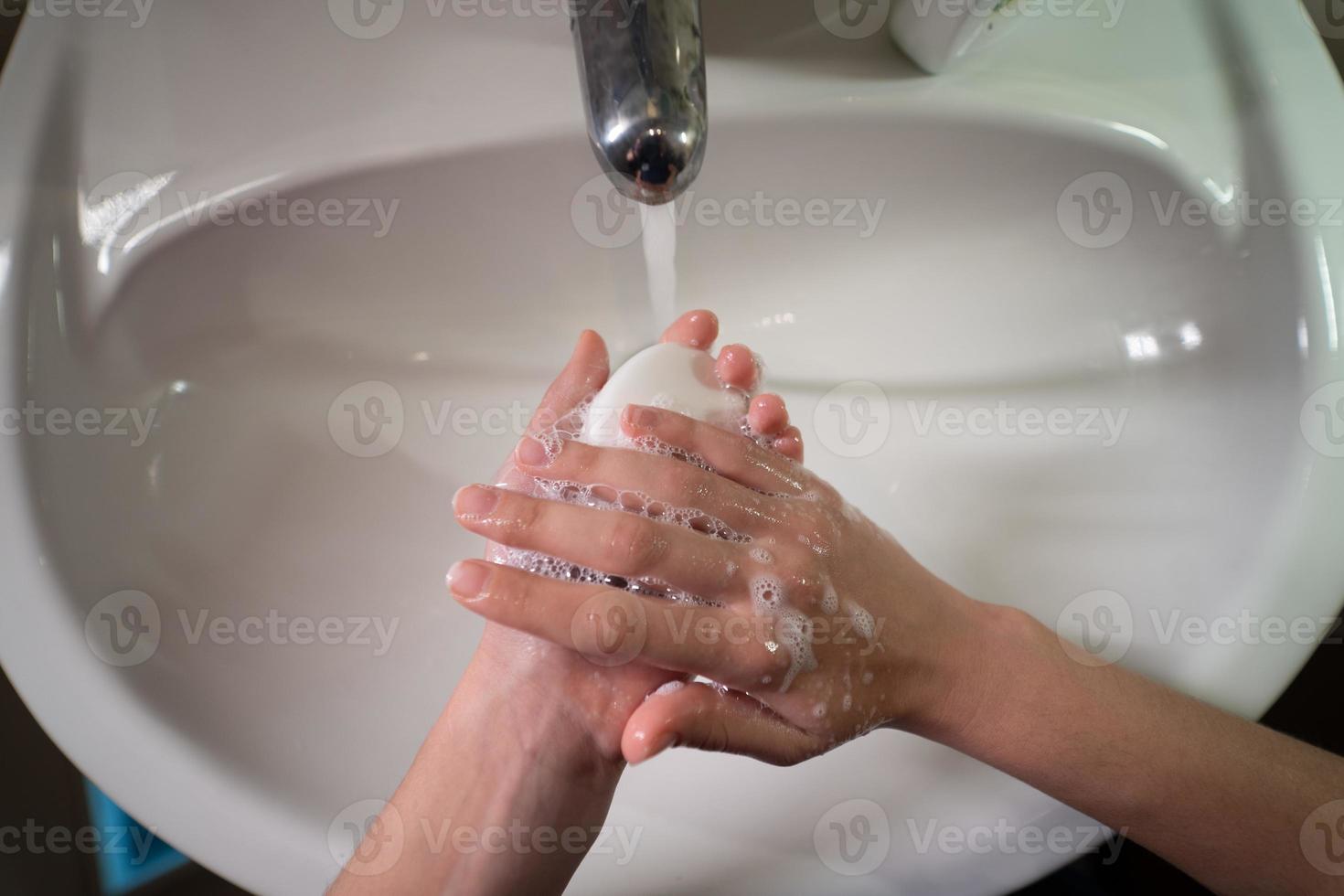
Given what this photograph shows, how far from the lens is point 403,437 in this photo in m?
0.60

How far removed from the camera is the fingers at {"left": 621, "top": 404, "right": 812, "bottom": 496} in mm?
460

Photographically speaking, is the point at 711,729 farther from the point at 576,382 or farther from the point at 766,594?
the point at 576,382

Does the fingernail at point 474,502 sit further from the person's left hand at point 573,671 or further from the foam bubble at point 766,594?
the foam bubble at point 766,594

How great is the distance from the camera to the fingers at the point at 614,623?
403mm

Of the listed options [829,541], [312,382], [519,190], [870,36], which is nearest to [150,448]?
[312,382]

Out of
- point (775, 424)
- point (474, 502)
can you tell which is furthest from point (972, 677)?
point (474, 502)

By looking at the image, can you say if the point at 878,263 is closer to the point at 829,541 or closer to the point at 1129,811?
the point at 829,541

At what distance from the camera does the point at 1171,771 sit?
1.43ft

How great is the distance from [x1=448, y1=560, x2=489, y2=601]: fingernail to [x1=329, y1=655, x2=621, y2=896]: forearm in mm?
91

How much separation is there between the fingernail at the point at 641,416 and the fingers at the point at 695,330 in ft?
0.32

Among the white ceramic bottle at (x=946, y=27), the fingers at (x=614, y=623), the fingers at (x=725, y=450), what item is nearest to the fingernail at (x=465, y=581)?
the fingers at (x=614, y=623)

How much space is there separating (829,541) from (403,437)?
31 cm

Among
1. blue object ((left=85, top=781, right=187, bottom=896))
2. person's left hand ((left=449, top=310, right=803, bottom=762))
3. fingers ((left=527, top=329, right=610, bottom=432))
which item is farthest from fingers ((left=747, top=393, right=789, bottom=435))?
blue object ((left=85, top=781, right=187, bottom=896))

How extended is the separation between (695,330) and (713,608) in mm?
194
